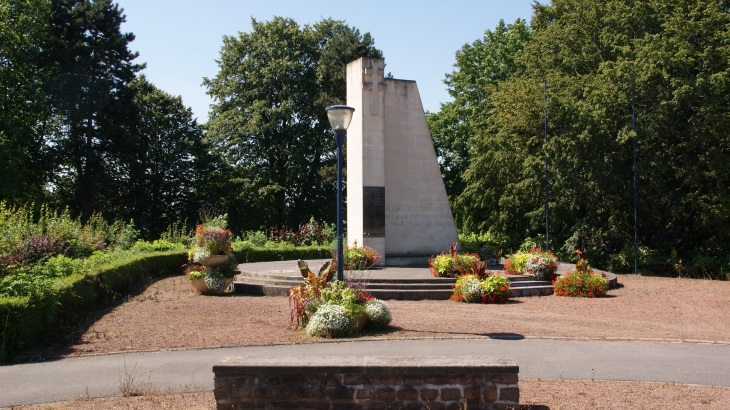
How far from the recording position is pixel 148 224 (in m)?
36.7

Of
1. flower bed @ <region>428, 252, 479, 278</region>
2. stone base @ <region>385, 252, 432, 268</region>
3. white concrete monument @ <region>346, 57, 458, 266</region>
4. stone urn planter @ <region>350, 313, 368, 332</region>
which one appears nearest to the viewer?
stone urn planter @ <region>350, 313, 368, 332</region>

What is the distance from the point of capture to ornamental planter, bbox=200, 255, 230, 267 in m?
16.0

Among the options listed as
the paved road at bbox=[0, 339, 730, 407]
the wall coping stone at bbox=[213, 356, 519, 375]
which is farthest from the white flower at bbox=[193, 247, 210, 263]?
the wall coping stone at bbox=[213, 356, 519, 375]

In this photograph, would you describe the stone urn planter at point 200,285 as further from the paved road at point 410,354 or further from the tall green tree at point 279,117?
the tall green tree at point 279,117

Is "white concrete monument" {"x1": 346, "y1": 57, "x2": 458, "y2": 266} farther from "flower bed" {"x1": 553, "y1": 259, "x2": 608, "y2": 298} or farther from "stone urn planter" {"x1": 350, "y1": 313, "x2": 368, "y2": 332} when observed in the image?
"stone urn planter" {"x1": 350, "y1": 313, "x2": 368, "y2": 332}

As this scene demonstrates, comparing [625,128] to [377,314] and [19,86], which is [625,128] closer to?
[377,314]

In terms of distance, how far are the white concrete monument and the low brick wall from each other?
1278 cm

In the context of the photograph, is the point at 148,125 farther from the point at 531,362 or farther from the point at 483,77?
the point at 531,362

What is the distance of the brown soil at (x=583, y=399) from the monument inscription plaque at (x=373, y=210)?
466 inches

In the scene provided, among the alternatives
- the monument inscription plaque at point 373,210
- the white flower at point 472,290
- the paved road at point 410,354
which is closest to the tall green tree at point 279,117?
the monument inscription plaque at point 373,210

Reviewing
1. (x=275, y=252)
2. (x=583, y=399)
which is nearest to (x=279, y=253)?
(x=275, y=252)

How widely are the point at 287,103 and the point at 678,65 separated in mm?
21288

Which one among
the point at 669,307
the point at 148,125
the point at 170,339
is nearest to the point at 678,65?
the point at 669,307

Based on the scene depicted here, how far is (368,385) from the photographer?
5.87 metres
